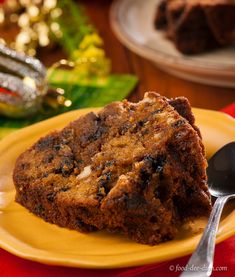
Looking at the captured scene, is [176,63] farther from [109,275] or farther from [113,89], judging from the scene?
[109,275]

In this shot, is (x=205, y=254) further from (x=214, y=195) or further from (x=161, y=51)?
(x=161, y=51)

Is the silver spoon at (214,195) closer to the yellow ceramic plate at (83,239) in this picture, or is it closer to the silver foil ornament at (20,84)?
the yellow ceramic plate at (83,239)

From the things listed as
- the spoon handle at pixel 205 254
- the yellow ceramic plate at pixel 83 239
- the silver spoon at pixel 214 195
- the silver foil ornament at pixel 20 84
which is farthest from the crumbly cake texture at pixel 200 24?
the spoon handle at pixel 205 254

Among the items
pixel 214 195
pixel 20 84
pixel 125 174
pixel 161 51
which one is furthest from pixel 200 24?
pixel 125 174

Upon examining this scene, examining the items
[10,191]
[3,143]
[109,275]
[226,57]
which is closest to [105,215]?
[109,275]

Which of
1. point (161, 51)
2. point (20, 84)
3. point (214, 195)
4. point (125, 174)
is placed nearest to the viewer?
point (125, 174)

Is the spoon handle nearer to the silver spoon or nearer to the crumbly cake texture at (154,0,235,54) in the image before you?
the silver spoon
